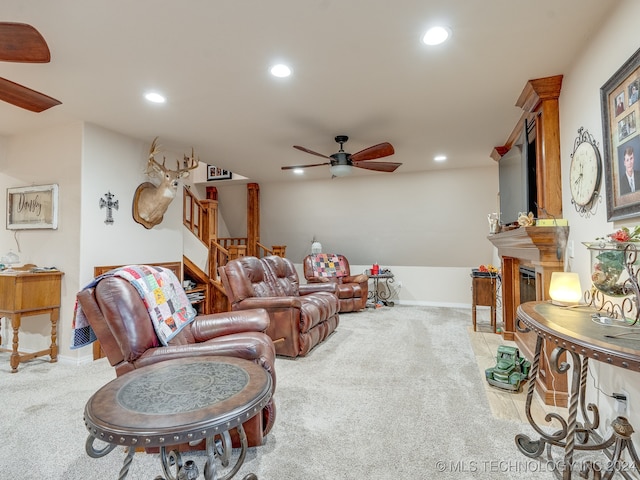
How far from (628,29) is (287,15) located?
1.74m

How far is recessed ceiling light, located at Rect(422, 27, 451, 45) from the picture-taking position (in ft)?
6.44

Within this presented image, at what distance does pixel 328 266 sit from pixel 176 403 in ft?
16.1

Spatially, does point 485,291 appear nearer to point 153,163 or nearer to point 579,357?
point 579,357

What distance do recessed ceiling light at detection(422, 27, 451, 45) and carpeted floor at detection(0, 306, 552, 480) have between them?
7.85 feet

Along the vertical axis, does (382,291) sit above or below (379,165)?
below

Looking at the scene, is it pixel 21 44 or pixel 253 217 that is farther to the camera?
pixel 253 217

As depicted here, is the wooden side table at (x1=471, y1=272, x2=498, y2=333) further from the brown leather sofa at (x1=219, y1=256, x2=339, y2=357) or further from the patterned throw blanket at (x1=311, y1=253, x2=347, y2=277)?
the patterned throw blanket at (x1=311, y1=253, x2=347, y2=277)

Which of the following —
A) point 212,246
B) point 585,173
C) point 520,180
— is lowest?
point 212,246

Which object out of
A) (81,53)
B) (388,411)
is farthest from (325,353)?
(81,53)

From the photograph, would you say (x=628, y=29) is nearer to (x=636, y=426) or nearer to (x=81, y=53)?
(x=636, y=426)

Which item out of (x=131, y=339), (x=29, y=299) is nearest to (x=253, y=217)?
(x=29, y=299)

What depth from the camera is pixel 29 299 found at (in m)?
3.16

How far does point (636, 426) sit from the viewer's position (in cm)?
155

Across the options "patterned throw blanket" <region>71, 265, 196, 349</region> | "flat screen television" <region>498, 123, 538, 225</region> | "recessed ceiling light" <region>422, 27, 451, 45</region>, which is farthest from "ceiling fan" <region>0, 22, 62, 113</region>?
"flat screen television" <region>498, 123, 538, 225</region>
